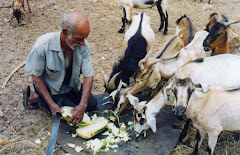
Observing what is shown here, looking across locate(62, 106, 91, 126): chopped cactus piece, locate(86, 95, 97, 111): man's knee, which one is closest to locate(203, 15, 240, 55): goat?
locate(86, 95, 97, 111): man's knee

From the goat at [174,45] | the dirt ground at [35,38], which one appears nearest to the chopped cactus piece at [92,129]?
the dirt ground at [35,38]

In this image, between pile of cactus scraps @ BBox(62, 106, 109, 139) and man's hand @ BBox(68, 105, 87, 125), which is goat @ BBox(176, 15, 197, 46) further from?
man's hand @ BBox(68, 105, 87, 125)

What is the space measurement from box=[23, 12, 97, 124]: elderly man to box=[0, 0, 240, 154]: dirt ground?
1.42 feet

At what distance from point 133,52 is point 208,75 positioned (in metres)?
1.55

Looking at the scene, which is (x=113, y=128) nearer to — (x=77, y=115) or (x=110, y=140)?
(x=110, y=140)

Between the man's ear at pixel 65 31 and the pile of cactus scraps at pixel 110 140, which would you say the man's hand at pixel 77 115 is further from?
the man's ear at pixel 65 31

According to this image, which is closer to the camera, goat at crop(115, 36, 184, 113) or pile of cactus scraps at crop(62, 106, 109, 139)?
pile of cactus scraps at crop(62, 106, 109, 139)

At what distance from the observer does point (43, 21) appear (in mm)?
7797

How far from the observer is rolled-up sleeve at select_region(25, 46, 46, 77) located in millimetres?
3490

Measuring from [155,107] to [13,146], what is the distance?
2164 millimetres

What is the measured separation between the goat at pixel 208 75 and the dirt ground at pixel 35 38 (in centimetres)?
71

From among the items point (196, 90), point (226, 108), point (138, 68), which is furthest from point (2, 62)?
point (226, 108)

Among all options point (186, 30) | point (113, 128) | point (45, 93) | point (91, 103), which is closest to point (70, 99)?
point (91, 103)

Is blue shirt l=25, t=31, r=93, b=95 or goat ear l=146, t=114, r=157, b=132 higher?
blue shirt l=25, t=31, r=93, b=95
